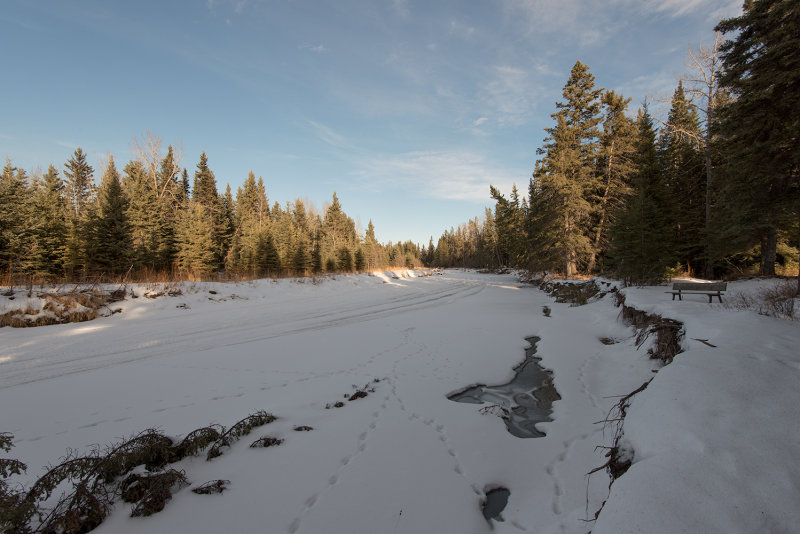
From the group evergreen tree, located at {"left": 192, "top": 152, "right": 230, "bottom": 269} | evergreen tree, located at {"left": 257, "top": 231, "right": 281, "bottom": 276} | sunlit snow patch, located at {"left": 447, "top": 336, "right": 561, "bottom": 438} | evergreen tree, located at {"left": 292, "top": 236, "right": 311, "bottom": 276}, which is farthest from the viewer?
evergreen tree, located at {"left": 192, "top": 152, "right": 230, "bottom": 269}

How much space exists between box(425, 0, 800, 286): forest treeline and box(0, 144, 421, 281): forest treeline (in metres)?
23.3

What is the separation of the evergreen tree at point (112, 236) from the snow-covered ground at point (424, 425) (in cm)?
1395

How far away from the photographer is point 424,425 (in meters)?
4.15

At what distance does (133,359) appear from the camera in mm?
6547

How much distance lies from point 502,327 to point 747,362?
7.23 metres

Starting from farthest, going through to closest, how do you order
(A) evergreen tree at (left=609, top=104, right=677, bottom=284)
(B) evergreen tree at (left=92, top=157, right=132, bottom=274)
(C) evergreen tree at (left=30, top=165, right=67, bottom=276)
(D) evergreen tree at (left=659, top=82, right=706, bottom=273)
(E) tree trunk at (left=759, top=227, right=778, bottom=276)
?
(D) evergreen tree at (left=659, top=82, right=706, bottom=273), (B) evergreen tree at (left=92, top=157, right=132, bottom=274), (C) evergreen tree at (left=30, top=165, right=67, bottom=276), (A) evergreen tree at (left=609, top=104, right=677, bottom=284), (E) tree trunk at (left=759, top=227, right=778, bottom=276)

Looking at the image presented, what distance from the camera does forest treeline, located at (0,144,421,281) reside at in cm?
1358

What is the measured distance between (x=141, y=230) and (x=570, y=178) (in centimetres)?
3321

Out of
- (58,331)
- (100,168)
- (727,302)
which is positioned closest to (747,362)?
(727,302)

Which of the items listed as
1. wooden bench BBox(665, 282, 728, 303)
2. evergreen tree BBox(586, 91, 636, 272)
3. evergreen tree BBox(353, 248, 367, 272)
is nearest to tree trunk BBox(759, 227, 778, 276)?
wooden bench BBox(665, 282, 728, 303)

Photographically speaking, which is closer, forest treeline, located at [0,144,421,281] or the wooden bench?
the wooden bench

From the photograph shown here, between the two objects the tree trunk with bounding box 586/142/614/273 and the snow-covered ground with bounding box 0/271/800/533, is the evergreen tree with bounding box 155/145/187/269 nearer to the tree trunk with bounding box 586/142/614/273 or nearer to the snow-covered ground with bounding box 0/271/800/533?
the snow-covered ground with bounding box 0/271/800/533

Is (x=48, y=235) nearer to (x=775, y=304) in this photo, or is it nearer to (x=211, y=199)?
(x=211, y=199)

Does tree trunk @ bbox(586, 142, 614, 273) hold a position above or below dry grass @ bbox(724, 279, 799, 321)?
above
